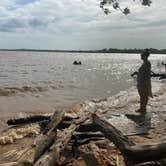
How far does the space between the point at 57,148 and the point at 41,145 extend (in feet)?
1.30

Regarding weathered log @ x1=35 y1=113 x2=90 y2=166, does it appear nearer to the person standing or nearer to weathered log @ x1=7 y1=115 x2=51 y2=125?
weathered log @ x1=7 y1=115 x2=51 y2=125

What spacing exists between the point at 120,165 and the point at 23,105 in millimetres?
13759

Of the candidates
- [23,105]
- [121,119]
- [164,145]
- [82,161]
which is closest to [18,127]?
[121,119]

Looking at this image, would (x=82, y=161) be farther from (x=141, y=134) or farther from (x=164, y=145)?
(x=141, y=134)

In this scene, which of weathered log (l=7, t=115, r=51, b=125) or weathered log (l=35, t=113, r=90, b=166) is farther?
weathered log (l=7, t=115, r=51, b=125)

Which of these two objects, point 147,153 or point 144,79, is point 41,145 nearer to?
point 147,153

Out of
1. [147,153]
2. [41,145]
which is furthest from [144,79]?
[147,153]

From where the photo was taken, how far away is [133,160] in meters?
6.08

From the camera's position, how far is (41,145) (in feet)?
22.8

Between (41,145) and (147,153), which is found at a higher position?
(147,153)

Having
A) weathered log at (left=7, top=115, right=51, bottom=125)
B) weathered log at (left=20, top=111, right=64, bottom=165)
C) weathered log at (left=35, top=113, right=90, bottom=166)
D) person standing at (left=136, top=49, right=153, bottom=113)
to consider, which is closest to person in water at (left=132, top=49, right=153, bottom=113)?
person standing at (left=136, top=49, right=153, bottom=113)

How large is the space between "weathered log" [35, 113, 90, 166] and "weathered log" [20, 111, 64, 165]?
112 millimetres

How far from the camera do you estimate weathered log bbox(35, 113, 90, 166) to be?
6266 millimetres

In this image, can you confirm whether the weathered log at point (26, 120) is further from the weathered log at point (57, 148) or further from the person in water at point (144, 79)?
the person in water at point (144, 79)
